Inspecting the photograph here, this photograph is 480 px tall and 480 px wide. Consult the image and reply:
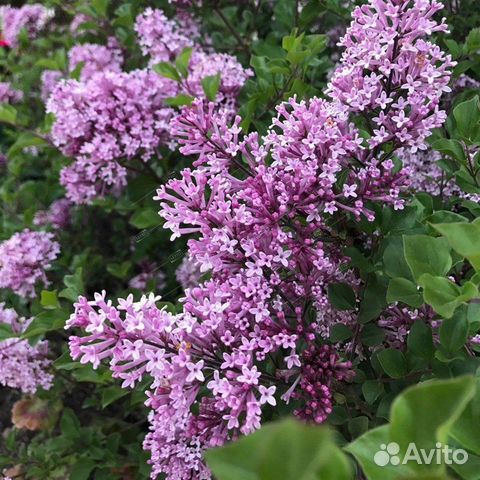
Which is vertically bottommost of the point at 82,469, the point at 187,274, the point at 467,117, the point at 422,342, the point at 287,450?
the point at 82,469

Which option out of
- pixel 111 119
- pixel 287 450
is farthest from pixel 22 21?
pixel 287 450

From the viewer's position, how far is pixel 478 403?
25.8 inches

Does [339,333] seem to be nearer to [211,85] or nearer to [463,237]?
[463,237]

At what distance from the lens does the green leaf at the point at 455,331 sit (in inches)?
34.3

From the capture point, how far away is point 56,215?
2.32 meters

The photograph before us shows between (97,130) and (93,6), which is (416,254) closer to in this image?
(97,130)

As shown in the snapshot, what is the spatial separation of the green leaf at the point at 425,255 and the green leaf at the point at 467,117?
0.36 meters

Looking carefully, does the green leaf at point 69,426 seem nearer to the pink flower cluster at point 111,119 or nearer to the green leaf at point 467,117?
the pink flower cluster at point 111,119

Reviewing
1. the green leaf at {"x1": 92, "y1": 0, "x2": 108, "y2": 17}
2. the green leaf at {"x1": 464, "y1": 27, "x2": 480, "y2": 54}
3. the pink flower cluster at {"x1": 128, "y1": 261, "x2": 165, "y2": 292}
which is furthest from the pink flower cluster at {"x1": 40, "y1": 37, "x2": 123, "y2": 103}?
the green leaf at {"x1": 464, "y1": 27, "x2": 480, "y2": 54}

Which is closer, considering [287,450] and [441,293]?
[287,450]

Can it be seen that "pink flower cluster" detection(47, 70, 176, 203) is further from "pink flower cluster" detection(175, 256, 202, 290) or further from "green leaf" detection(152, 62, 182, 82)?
"pink flower cluster" detection(175, 256, 202, 290)

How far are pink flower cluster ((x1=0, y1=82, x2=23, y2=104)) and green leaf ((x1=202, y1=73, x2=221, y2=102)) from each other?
1454 mm

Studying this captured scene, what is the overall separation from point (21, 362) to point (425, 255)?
3.97ft

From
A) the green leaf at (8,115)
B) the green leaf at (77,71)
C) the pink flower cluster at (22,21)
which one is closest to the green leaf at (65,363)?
the green leaf at (8,115)
